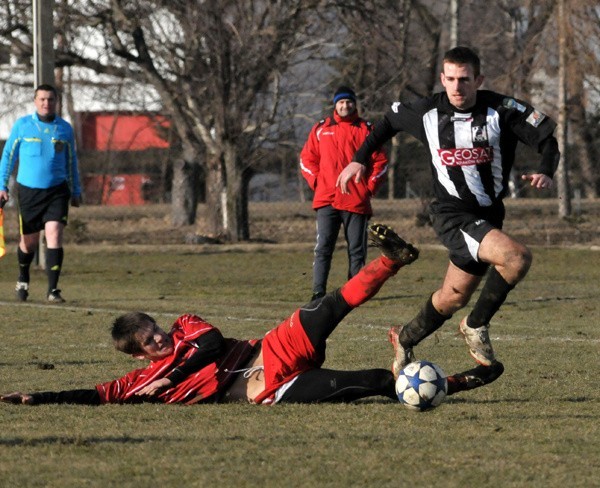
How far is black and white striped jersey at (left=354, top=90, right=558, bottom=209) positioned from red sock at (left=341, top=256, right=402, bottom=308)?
82cm

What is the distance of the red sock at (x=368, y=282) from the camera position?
6.53m

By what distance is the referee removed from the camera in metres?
12.7

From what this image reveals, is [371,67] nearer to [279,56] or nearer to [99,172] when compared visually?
[279,56]

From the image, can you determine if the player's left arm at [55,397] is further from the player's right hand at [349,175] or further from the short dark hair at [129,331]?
the player's right hand at [349,175]

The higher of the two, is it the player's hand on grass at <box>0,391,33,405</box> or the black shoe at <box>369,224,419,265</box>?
the black shoe at <box>369,224,419,265</box>

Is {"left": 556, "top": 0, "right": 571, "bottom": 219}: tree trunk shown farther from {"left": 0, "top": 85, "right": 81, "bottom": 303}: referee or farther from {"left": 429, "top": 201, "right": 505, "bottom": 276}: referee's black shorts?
{"left": 429, "top": 201, "right": 505, "bottom": 276}: referee's black shorts

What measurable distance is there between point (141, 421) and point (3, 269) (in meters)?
12.3

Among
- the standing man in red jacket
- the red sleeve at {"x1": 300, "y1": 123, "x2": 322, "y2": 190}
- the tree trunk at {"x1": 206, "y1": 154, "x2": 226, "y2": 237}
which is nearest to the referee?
the red sleeve at {"x1": 300, "y1": 123, "x2": 322, "y2": 190}

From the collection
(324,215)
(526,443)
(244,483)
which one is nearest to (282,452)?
(244,483)

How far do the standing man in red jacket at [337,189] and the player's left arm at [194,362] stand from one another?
588 cm

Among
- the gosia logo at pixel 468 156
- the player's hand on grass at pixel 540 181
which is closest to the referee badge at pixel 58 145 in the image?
the gosia logo at pixel 468 156

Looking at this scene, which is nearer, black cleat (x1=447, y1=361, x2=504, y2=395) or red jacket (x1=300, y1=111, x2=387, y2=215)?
black cleat (x1=447, y1=361, x2=504, y2=395)

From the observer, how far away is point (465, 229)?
23.2ft

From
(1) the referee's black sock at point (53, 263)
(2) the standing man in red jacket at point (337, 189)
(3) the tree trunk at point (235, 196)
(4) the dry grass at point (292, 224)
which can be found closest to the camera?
(2) the standing man in red jacket at point (337, 189)
